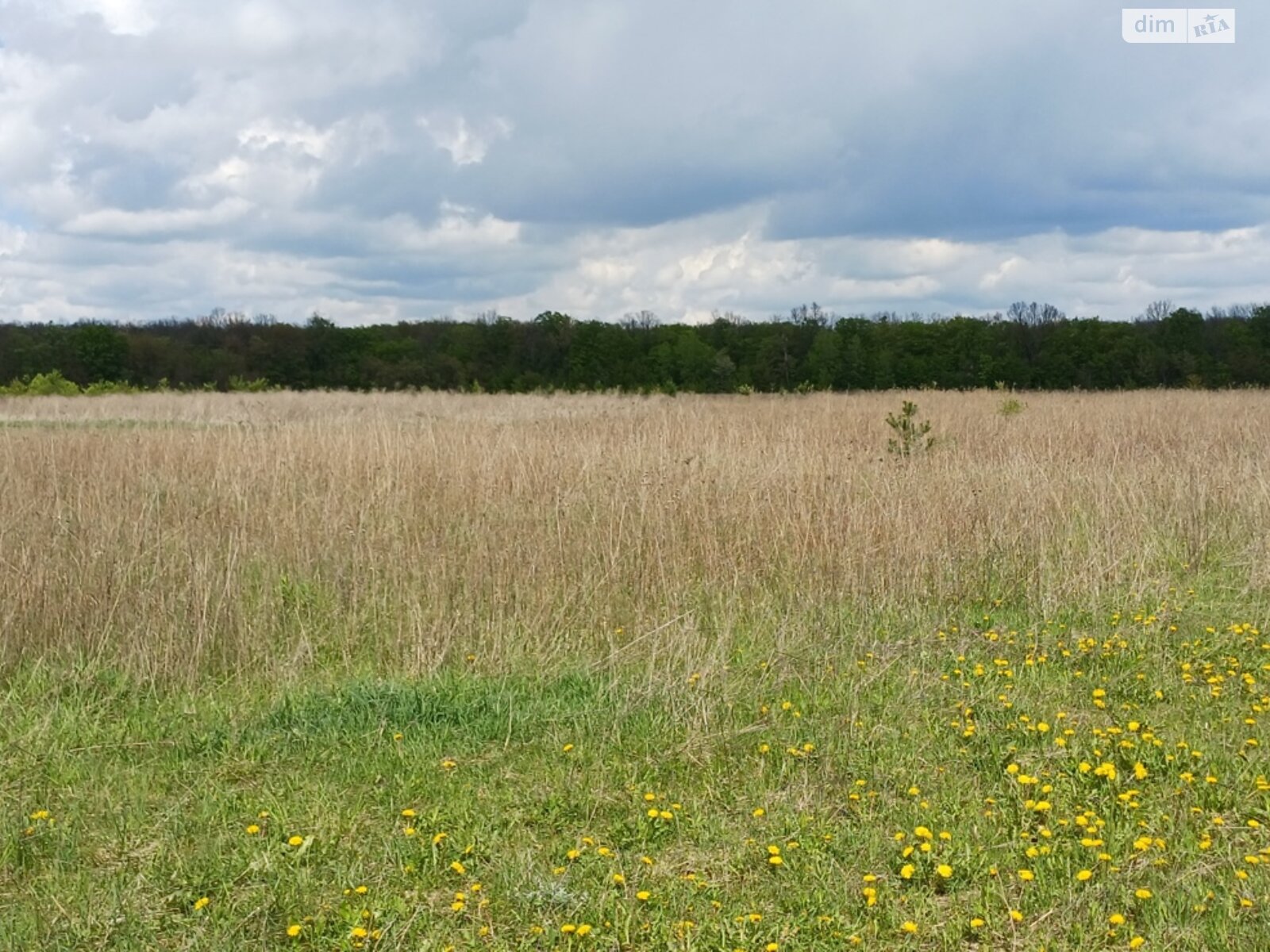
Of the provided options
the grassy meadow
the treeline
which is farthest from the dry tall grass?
the treeline

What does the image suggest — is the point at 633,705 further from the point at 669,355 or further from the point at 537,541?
the point at 669,355

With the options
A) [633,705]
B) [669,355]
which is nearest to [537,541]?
[633,705]

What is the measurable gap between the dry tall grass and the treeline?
979 inches

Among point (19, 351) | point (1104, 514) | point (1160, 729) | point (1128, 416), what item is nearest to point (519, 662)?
point (1160, 729)

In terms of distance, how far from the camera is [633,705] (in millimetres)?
4637

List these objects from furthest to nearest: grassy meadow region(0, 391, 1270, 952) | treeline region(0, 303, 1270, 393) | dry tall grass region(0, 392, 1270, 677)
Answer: treeline region(0, 303, 1270, 393) → dry tall grass region(0, 392, 1270, 677) → grassy meadow region(0, 391, 1270, 952)

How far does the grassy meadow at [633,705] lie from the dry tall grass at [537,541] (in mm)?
36

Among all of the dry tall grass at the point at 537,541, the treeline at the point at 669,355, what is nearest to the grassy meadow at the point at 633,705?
the dry tall grass at the point at 537,541

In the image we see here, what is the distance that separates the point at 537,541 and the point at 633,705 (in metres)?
2.43

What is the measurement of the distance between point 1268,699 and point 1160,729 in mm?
734

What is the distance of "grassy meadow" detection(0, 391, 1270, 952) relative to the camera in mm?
3168

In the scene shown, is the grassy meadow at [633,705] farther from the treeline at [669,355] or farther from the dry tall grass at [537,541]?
the treeline at [669,355]

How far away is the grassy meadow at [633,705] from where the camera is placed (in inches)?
125

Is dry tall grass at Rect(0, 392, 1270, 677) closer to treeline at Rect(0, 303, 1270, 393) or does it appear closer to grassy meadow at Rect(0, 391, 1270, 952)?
grassy meadow at Rect(0, 391, 1270, 952)
